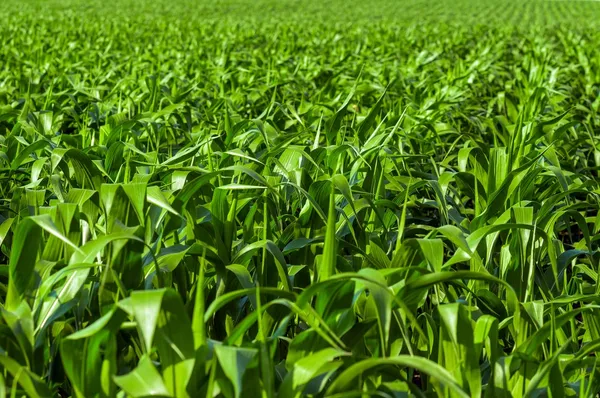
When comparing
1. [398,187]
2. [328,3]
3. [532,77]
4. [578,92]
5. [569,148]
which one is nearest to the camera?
[398,187]

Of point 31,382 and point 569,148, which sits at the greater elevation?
point 31,382

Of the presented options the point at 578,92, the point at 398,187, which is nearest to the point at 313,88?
the point at 578,92

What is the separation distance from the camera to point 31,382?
54.2 inches

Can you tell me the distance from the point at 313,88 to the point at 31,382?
Answer: 16.1 ft

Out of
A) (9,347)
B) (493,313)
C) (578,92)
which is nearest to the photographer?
(9,347)

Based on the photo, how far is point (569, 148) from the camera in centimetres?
363

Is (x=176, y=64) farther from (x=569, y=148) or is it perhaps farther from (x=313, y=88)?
(x=569, y=148)

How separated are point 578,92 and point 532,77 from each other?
3.05 ft

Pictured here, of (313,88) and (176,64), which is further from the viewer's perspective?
(176,64)

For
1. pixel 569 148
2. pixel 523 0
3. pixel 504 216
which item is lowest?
pixel 523 0

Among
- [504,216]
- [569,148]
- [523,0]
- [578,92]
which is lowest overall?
[523,0]

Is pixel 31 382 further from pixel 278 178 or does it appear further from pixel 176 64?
pixel 176 64

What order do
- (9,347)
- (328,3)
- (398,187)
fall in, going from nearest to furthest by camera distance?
(9,347), (398,187), (328,3)

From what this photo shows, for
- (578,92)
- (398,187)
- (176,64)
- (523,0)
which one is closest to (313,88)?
(176,64)
